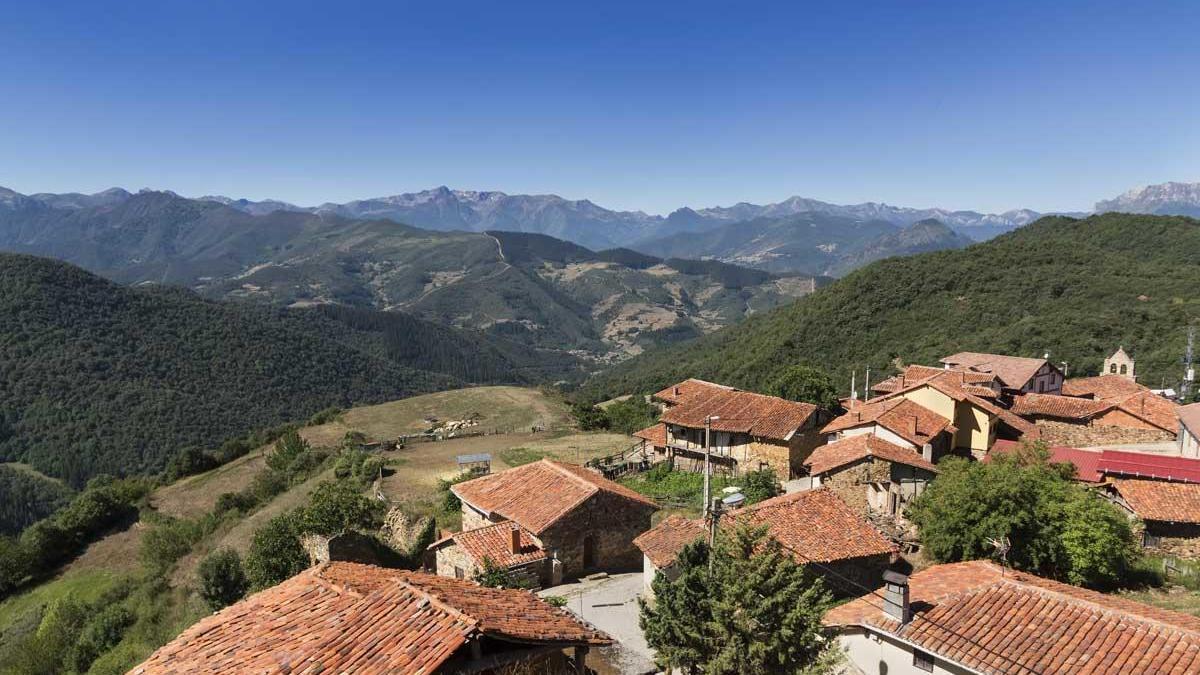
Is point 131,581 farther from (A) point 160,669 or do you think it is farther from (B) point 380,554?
(A) point 160,669

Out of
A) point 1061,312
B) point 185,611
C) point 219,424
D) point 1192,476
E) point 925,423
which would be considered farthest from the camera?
point 219,424

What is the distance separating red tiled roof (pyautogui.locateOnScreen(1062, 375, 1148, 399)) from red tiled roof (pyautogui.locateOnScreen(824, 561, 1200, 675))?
33.5 meters

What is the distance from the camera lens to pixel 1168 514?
21.0 m

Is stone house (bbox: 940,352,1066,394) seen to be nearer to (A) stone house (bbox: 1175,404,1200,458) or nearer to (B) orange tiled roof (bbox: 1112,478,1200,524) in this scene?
(A) stone house (bbox: 1175,404,1200,458)

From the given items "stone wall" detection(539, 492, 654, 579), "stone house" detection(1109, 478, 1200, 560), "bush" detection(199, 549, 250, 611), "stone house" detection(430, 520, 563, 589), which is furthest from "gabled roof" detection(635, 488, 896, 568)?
"bush" detection(199, 549, 250, 611)

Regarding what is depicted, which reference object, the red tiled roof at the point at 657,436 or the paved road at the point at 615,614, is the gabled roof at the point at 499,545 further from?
the red tiled roof at the point at 657,436

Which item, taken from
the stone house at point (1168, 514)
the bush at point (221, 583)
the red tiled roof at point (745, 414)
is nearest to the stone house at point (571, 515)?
the bush at point (221, 583)

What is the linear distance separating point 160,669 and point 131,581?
33.9m

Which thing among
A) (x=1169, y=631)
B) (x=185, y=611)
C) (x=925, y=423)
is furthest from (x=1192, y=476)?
(x=185, y=611)

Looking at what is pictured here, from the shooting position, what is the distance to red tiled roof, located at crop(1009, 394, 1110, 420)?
3550 cm

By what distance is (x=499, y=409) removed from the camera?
78.2m

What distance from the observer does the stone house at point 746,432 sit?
32531 mm

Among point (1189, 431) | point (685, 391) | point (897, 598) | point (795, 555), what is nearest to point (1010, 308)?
point (1189, 431)

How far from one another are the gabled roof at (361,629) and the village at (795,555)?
0.04m
